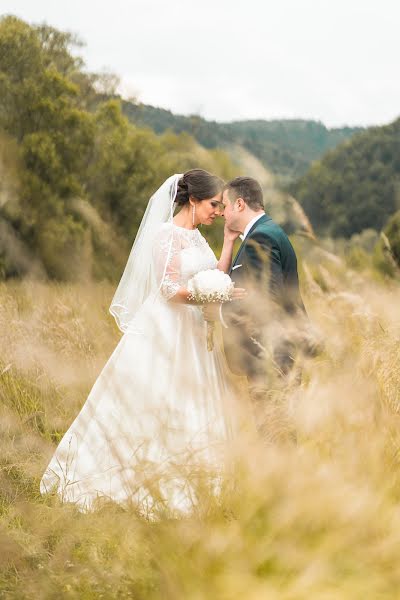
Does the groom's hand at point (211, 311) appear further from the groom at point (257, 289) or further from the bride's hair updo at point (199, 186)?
the bride's hair updo at point (199, 186)

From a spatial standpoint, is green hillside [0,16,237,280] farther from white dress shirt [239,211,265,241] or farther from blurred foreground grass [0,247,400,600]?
blurred foreground grass [0,247,400,600]

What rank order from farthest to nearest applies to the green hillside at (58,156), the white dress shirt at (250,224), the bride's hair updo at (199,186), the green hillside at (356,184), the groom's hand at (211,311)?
the green hillside at (356,184), the green hillside at (58,156), the bride's hair updo at (199,186), the white dress shirt at (250,224), the groom's hand at (211,311)

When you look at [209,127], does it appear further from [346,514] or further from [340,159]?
[340,159]

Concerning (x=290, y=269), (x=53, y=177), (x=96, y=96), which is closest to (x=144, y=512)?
(x=290, y=269)

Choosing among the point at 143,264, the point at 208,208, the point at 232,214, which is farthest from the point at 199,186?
the point at 143,264

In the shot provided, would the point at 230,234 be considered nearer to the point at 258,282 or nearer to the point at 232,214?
the point at 232,214

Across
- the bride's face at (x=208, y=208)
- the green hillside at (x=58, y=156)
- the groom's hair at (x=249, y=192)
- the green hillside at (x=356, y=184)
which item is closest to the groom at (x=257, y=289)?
the groom's hair at (x=249, y=192)

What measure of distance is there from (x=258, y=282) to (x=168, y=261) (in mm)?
800

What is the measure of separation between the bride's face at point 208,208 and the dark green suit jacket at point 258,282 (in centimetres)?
50

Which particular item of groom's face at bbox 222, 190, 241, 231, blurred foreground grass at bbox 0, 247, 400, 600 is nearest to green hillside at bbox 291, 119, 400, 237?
groom's face at bbox 222, 190, 241, 231

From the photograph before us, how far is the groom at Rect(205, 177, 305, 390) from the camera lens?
11.9ft

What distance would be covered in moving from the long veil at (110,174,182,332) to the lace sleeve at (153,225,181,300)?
4.3 inches

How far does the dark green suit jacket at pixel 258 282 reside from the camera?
162 inches

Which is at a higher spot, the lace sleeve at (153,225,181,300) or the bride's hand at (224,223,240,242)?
the bride's hand at (224,223,240,242)
